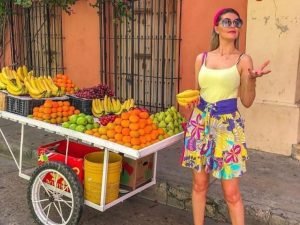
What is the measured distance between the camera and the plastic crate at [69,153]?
3.61m

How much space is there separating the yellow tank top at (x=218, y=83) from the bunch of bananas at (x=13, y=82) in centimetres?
200

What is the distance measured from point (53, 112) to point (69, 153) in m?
0.56

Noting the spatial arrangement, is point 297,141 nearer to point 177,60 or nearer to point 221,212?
point 221,212

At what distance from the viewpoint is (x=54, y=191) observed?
145 inches

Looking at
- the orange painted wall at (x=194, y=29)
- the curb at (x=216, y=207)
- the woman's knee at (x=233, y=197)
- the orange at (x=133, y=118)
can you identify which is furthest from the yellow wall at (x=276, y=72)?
the orange at (x=133, y=118)

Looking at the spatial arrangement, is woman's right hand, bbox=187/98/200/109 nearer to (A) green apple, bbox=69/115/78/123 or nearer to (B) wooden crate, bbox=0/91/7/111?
(A) green apple, bbox=69/115/78/123

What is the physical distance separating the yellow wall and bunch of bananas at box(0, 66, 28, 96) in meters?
2.67

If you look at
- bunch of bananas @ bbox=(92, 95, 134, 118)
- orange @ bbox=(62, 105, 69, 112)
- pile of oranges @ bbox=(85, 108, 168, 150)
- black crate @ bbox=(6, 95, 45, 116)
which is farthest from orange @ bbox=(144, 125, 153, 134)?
black crate @ bbox=(6, 95, 45, 116)

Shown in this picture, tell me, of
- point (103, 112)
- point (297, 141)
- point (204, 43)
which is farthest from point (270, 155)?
point (103, 112)

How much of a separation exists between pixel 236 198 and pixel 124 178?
1.15 meters

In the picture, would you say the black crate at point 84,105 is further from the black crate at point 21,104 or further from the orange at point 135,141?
the orange at point 135,141

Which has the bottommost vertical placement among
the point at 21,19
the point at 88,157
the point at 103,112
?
the point at 88,157

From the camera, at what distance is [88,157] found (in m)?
3.78

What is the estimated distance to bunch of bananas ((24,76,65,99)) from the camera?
4113 millimetres
